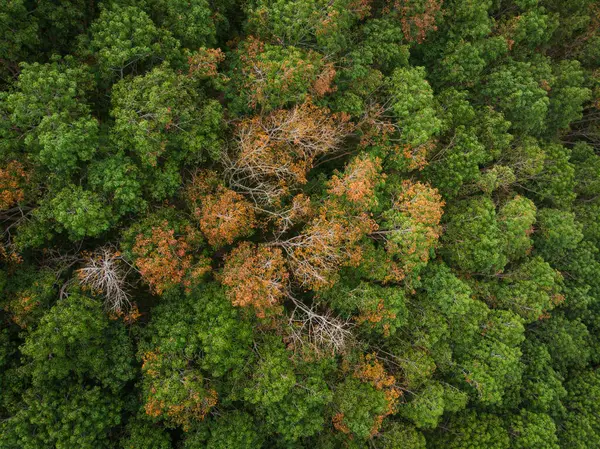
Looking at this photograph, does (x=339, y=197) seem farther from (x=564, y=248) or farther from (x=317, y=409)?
(x=564, y=248)

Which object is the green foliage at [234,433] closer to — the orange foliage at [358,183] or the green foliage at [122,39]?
the orange foliage at [358,183]

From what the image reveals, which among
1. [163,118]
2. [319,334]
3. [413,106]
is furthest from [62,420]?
[413,106]

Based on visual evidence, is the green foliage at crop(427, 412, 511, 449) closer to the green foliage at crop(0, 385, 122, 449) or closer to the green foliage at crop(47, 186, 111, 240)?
the green foliage at crop(0, 385, 122, 449)

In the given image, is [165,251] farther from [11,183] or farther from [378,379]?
[378,379]


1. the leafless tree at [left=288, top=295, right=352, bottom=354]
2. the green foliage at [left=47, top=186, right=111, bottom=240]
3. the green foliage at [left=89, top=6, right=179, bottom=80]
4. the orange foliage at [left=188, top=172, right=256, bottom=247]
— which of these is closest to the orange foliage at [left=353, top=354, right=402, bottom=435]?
the leafless tree at [left=288, top=295, right=352, bottom=354]

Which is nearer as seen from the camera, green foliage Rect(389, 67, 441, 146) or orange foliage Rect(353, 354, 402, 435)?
orange foliage Rect(353, 354, 402, 435)

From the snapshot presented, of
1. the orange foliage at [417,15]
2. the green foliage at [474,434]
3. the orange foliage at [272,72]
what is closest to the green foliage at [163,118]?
the orange foliage at [272,72]

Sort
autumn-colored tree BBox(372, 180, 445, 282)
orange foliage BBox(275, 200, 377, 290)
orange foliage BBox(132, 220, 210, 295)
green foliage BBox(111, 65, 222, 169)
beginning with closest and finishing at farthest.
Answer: green foliage BBox(111, 65, 222, 169) → orange foliage BBox(132, 220, 210, 295) → orange foliage BBox(275, 200, 377, 290) → autumn-colored tree BBox(372, 180, 445, 282)
